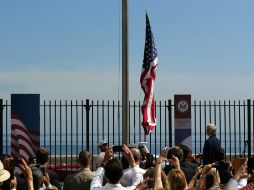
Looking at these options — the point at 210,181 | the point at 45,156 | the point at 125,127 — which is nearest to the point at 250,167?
the point at 210,181

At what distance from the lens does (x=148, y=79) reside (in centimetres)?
1448

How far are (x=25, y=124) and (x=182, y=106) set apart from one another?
404cm

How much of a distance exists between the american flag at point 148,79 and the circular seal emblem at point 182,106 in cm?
217

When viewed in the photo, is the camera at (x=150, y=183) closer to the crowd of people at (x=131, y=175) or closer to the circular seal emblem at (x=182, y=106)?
the crowd of people at (x=131, y=175)

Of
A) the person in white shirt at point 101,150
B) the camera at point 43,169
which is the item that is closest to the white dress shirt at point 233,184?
the camera at point 43,169

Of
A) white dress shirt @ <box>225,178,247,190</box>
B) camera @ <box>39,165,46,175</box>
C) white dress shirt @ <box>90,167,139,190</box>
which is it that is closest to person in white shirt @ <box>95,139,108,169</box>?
camera @ <box>39,165,46,175</box>

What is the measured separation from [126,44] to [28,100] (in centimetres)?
291

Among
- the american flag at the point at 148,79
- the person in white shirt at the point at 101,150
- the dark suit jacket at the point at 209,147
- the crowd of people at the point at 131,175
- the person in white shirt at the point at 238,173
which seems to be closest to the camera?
the crowd of people at the point at 131,175

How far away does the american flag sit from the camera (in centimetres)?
1429

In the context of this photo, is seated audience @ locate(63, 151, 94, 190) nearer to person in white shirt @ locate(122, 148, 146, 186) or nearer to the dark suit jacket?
person in white shirt @ locate(122, 148, 146, 186)

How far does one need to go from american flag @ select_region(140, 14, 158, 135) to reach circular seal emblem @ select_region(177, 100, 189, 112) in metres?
2.17

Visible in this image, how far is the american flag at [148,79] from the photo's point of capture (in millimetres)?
14289

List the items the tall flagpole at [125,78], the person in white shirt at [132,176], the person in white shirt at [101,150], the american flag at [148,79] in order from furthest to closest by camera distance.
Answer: the american flag at [148,79] → the tall flagpole at [125,78] → the person in white shirt at [101,150] → the person in white shirt at [132,176]

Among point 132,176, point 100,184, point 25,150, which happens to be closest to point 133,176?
point 132,176
